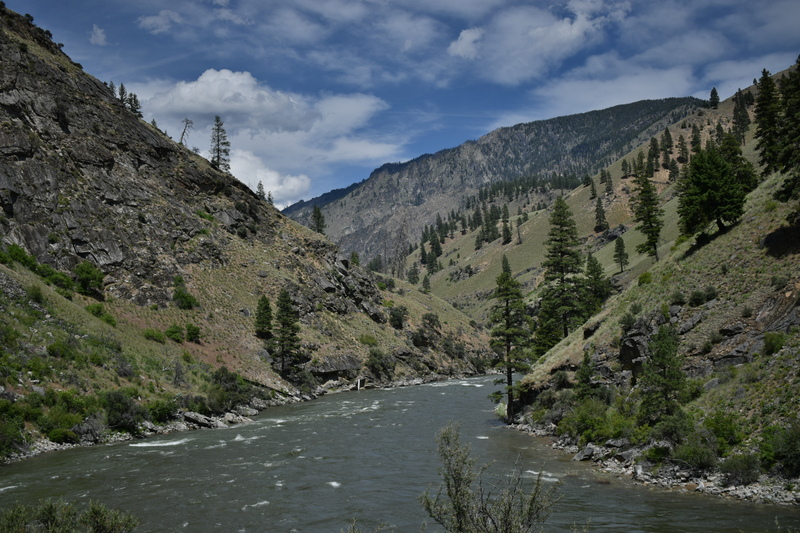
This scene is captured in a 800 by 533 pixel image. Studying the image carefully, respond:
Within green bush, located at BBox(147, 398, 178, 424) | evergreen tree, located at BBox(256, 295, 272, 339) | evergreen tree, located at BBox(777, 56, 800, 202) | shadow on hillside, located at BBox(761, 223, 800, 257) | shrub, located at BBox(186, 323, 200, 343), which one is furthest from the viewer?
evergreen tree, located at BBox(256, 295, 272, 339)

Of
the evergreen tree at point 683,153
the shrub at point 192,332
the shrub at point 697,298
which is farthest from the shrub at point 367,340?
the evergreen tree at point 683,153

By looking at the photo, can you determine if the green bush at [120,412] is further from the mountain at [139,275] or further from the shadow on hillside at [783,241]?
the shadow on hillside at [783,241]

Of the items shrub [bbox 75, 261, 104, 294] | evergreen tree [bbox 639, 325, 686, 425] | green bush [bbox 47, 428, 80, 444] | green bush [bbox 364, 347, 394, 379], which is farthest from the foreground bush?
green bush [bbox 364, 347, 394, 379]

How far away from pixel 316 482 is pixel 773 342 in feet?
79.4

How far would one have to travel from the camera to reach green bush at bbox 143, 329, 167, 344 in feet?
174

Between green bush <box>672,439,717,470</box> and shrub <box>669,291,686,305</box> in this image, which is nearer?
green bush <box>672,439,717,470</box>

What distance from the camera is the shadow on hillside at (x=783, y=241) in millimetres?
27625

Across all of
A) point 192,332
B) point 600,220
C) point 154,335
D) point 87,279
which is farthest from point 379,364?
point 600,220

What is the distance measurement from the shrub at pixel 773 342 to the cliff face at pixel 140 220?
2008 inches

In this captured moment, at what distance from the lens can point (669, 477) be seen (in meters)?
21.5

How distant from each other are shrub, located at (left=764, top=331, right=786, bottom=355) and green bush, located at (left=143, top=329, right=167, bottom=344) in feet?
179

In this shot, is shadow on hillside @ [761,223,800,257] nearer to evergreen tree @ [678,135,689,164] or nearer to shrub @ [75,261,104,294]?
shrub @ [75,261,104,294]

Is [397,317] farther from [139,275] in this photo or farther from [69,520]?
[69,520]

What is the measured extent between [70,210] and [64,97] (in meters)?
22.5
